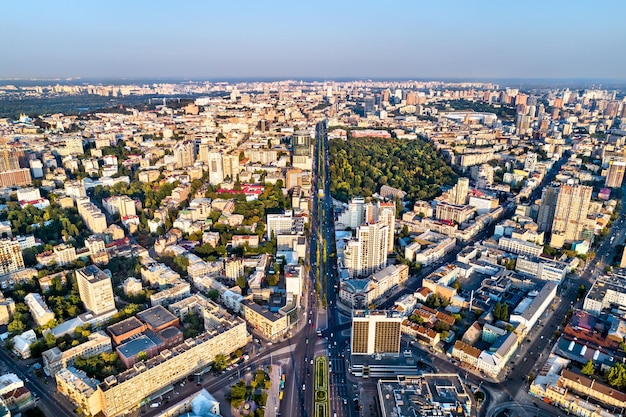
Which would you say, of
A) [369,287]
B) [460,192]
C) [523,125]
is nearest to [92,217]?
[369,287]

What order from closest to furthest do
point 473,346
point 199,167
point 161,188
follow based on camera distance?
point 473,346 → point 161,188 → point 199,167

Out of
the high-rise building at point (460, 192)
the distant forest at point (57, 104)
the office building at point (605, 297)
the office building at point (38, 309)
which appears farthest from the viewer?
the distant forest at point (57, 104)

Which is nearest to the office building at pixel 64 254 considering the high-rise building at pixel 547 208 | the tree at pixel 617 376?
the tree at pixel 617 376

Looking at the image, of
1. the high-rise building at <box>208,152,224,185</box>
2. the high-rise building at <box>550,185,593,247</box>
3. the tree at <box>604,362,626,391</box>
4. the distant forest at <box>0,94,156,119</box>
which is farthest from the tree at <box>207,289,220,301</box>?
the distant forest at <box>0,94,156,119</box>

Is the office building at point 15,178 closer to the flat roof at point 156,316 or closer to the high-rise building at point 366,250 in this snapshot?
the flat roof at point 156,316

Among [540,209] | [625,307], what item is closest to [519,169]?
[540,209]

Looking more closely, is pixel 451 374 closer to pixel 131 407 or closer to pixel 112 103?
pixel 131 407

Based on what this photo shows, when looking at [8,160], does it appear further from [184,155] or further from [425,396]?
[425,396]
